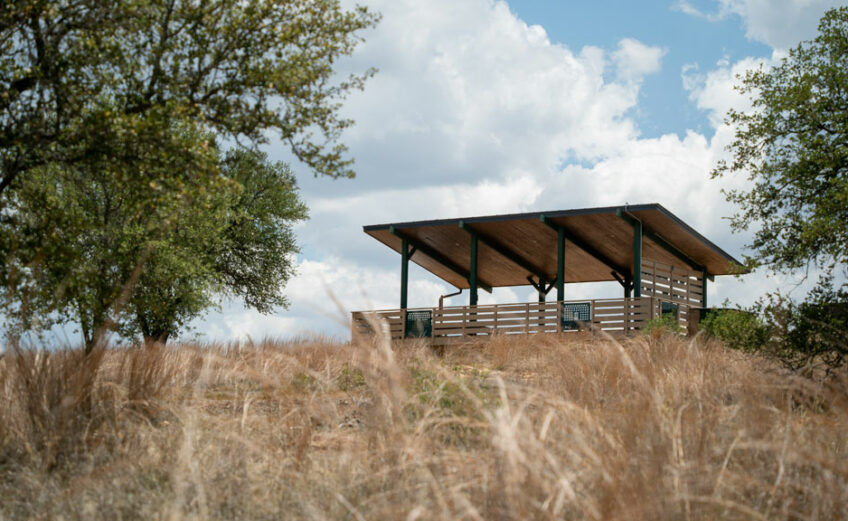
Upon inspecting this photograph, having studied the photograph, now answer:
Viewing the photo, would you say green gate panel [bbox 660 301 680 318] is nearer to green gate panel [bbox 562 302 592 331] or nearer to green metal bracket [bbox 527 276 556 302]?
green gate panel [bbox 562 302 592 331]

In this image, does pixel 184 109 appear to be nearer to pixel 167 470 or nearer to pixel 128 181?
pixel 128 181

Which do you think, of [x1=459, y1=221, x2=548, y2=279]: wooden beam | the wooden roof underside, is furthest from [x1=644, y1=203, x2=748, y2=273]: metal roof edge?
[x1=459, y1=221, x2=548, y2=279]: wooden beam

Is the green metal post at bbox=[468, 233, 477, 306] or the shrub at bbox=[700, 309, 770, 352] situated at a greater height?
the green metal post at bbox=[468, 233, 477, 306]

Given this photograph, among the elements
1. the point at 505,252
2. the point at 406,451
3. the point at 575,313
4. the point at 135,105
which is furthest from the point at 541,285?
the point at 406,451

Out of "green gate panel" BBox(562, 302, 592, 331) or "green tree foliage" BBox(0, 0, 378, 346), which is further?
"green gate panel" BBox(562, 302, 592, 331)

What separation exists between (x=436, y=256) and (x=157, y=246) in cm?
1210

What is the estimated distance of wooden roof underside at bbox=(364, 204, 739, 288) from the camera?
23.2 m

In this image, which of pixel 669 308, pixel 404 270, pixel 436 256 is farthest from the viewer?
pixel 436 256

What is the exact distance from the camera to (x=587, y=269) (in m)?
29.1

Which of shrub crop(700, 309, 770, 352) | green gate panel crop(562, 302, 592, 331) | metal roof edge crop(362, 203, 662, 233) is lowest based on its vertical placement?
shrub crop(700, 309, 770, 352)

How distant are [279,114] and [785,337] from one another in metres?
7.80

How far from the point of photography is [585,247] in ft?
85.3

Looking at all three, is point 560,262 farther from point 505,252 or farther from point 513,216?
point 505,252

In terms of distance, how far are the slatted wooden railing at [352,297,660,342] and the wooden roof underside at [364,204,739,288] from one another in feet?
7.91
